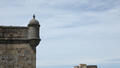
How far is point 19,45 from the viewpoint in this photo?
526 inches

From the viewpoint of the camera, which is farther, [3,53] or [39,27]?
[39,27]

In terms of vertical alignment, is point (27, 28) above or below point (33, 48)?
above

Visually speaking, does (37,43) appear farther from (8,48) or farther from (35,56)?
(8,48)

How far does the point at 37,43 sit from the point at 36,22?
166 cm

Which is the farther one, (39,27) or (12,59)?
(39,27)

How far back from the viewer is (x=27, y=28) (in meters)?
13.7

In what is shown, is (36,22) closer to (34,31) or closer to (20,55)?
(34,31)

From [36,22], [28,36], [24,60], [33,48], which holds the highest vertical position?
[36,22]

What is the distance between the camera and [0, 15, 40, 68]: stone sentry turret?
511 inches

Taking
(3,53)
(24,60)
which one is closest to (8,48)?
(3,53)

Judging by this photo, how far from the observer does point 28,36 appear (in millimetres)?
13500

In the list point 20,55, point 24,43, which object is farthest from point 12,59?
point 24,43

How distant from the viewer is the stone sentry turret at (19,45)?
13.0 metres

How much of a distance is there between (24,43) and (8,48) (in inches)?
48.7
